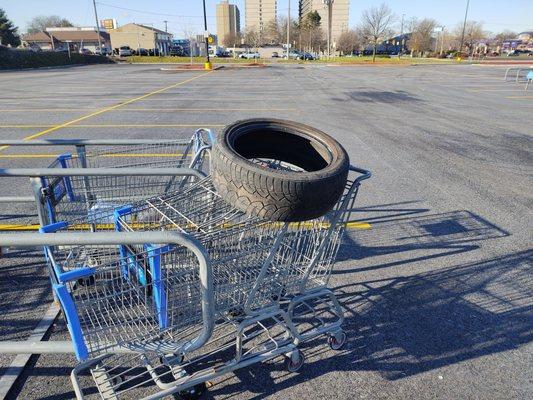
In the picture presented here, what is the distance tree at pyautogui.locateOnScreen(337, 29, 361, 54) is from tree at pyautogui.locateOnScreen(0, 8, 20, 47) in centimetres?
6139

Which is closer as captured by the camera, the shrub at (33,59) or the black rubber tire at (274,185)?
the black rubber tire at (274,185)

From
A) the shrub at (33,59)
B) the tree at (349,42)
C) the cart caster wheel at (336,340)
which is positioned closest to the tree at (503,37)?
the tree at (349,42)

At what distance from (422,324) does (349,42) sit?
279ft

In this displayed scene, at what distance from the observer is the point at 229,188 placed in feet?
6.63

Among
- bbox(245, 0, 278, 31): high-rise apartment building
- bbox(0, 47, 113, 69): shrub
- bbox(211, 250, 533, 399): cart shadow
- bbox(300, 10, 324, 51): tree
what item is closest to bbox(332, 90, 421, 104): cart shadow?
bbox(211, 250, 533, 399): cart shadow

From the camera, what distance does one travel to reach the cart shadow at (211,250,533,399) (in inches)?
98.0

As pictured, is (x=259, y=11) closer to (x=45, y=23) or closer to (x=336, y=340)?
(x=45, y=23)

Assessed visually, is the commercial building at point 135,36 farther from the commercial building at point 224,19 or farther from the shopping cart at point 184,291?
the shopping cart at point 184,291

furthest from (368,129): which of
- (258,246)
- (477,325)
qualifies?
(258,246)

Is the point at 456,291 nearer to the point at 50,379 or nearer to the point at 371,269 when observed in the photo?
the point at 371,269

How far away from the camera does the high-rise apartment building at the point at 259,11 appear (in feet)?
492

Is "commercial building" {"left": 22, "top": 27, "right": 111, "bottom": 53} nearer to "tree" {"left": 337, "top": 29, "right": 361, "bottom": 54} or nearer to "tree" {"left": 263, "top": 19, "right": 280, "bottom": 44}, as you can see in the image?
"tree" {"left": 263, "top": 19, "right": 280, "bottom": 44}

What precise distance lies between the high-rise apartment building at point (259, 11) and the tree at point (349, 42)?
76046 mm

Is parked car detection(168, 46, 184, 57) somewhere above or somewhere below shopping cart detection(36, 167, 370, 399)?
above
